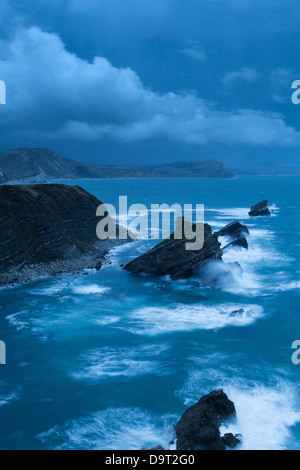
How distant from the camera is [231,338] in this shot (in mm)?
26062

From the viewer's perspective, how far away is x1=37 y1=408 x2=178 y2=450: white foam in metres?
16.2

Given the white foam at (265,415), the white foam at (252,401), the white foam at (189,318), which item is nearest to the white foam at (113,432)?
the white foam at (252,401)

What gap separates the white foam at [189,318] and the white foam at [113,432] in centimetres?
901

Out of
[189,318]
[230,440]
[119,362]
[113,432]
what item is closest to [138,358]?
[119,362]

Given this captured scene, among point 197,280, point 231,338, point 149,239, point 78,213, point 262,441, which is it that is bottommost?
point 262,441

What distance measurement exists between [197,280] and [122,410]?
2147 centimetres

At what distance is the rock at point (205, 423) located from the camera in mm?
14984

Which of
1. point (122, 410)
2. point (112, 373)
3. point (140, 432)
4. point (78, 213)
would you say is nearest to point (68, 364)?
point (112, 373)

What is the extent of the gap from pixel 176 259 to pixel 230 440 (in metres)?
25.4

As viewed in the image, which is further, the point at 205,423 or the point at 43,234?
the point at 43,234

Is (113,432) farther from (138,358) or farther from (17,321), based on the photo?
(17,321)

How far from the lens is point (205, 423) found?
15.5 m

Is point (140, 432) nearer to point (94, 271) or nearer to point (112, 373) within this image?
point (112, 373)

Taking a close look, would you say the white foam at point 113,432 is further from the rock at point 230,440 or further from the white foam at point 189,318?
the white foam at point 189,318
